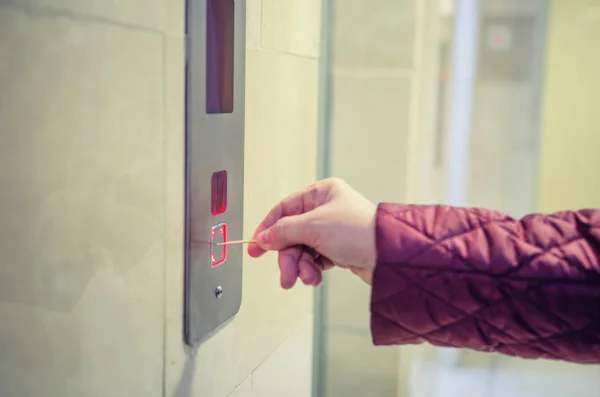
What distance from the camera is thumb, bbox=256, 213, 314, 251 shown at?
Answer: 601 millimetres

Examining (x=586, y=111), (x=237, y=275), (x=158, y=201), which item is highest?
(x=586, y=111)

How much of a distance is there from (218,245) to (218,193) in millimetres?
54

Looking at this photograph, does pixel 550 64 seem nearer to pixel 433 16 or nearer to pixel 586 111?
pixel 586 111

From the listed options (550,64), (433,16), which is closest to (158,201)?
(433,16)

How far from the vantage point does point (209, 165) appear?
24.9 inches

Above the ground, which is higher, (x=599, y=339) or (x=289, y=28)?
(x=289, y=28)

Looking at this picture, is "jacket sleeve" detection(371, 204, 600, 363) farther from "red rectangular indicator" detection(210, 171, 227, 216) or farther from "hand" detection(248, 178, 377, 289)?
"red rectangular indicator" detection(210, 171, 227, 216)

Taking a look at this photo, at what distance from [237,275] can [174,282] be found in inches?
5.6

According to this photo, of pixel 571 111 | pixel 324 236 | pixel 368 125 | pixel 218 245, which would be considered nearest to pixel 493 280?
pixel 324 236

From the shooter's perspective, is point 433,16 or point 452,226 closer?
point 452,226

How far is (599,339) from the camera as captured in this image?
53cm

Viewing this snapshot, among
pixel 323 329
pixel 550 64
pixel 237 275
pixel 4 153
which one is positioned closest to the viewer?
pixel 4 153

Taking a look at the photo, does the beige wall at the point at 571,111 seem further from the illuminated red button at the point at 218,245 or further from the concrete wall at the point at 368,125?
the illuminated red button at the point at 218,245

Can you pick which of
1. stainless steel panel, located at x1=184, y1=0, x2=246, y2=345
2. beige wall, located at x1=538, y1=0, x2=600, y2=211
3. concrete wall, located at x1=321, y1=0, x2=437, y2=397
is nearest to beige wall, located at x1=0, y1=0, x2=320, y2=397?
stainless steel panel, located at x1=184, y1=0, x2=246, y2=345
